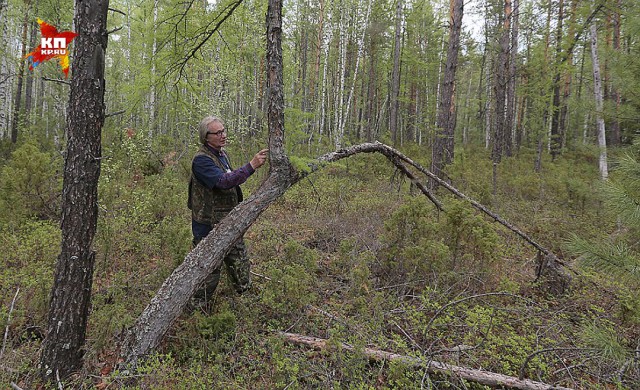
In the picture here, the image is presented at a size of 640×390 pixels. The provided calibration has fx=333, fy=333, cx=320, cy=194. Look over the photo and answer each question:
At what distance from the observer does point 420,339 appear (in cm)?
345

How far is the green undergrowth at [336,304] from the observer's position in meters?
2.83

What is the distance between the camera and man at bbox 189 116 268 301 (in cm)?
330

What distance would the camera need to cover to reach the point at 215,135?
349 centimetres

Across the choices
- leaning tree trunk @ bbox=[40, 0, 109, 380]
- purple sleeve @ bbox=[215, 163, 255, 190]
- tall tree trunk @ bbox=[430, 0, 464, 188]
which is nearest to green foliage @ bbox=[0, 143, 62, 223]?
leaning tree trunk @ bbox=[40, 0, 109, 380]

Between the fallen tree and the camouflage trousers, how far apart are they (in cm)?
58

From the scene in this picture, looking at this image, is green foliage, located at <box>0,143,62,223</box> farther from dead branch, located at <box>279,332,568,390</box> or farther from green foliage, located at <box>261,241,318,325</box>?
dead branch, located at <box>279,332,568,390</box>

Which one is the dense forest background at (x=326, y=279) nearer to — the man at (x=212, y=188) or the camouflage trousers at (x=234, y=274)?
the camouflage trousers at (x=234, y=274)

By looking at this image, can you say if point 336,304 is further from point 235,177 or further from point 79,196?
point 79,196

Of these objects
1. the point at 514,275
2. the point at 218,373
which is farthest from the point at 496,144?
the point at 218,373

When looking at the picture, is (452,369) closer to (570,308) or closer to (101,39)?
(570,308)

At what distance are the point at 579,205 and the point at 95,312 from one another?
1051 centimetres

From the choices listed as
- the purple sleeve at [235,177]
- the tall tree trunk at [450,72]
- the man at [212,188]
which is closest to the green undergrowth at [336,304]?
the man at [212,188]

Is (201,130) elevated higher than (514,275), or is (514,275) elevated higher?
(201,130)

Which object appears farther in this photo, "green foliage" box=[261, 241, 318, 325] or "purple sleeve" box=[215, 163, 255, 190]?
"green foliage" box=[261, 241, 318, 325]
